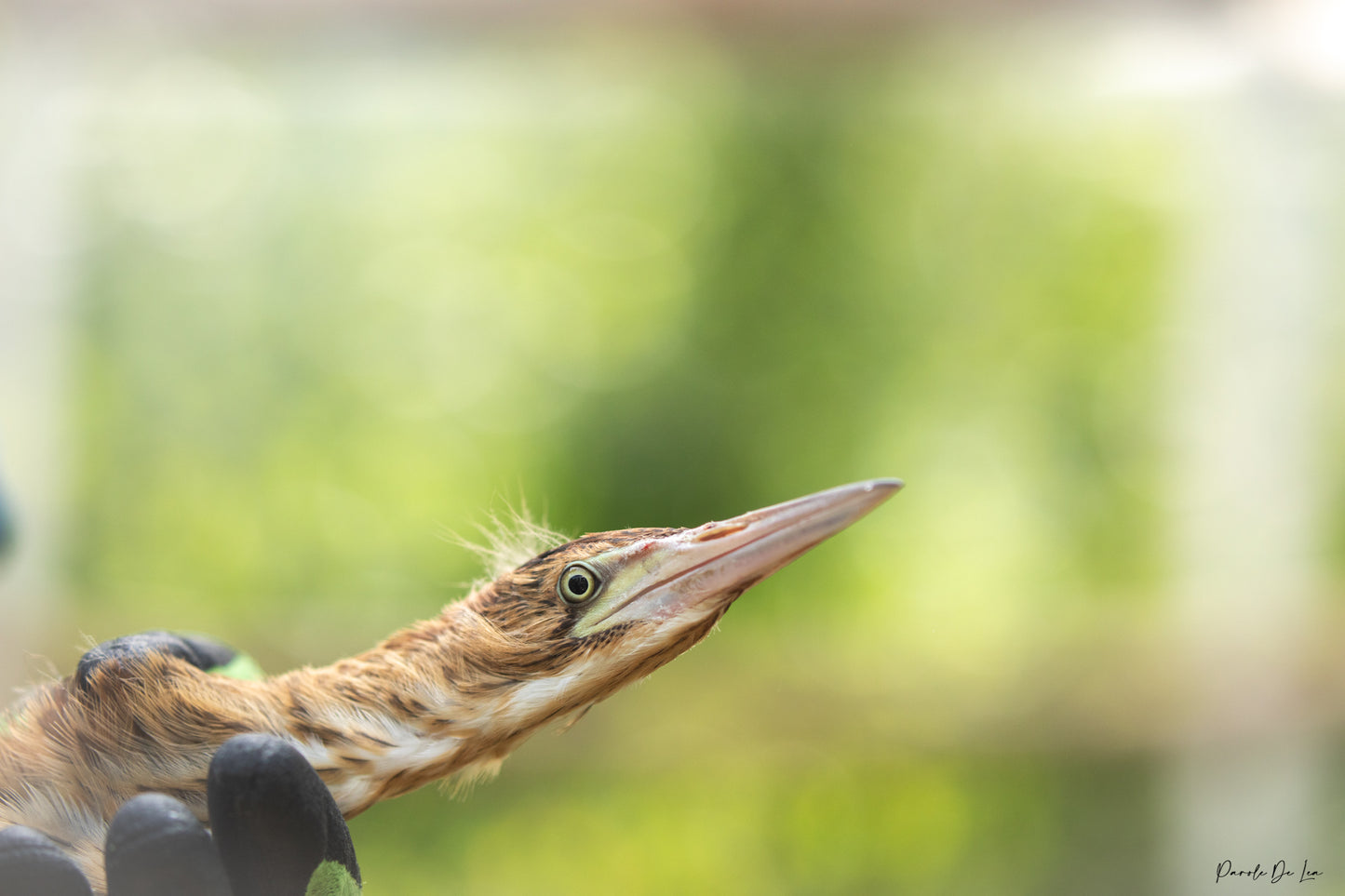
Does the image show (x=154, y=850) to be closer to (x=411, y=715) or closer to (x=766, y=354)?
(x=411, y=715)

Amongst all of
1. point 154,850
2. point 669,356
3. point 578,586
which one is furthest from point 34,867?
point 669,356

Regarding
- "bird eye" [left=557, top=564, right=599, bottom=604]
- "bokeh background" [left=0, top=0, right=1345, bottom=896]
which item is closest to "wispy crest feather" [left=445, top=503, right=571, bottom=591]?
"bird eye" [left=557, top=564, right=599, bottom=604]

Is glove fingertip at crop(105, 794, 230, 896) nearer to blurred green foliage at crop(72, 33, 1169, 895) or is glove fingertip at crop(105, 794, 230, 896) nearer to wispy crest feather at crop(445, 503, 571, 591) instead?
wispy crest feather at crop(445, 503, 571, 591)

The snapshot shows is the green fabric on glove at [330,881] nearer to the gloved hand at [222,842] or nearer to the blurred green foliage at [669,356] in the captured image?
the gloved hand at [222,842]

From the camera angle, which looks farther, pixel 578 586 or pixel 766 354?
pixel 766 354

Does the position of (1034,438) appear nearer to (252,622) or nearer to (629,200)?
(629,200)

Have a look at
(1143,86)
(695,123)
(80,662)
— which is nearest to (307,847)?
(80,662)
